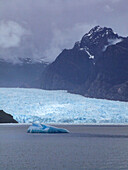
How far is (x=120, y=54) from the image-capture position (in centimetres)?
16162

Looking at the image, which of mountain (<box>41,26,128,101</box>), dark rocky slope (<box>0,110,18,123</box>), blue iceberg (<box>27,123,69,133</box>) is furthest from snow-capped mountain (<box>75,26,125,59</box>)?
blue iceberg (<box>27,123,69,133</box>)

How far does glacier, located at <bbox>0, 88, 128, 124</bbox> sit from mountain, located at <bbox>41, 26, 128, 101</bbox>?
90.1 m

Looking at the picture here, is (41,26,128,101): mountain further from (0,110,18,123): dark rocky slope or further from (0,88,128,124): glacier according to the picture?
(0,88,128,124): glacier

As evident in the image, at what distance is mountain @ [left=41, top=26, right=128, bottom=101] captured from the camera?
148 meters

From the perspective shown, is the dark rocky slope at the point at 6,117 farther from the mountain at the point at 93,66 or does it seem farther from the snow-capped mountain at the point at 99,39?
the snow-capped mountain at the point at 99,39

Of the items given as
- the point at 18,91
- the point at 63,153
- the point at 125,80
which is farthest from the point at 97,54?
the point at 63,153

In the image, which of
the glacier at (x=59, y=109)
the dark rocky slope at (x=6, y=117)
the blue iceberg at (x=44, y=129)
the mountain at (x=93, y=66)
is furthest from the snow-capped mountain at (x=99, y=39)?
the blue iceberg at (x=44, y=129)

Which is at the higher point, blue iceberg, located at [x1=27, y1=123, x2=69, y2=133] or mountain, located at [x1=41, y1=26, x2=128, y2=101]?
mountain, located at [x1=41, y1=26, x2=128, y2=101]

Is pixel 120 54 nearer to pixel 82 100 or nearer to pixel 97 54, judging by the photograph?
pixel 97 54

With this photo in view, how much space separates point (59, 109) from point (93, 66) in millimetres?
120743

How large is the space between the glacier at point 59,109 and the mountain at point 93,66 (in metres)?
90.1

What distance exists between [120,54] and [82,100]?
4542 inches

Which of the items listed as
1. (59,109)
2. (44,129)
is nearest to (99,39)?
(59,109)

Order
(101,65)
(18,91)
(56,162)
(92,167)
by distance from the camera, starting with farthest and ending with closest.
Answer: (101,65) < (18,91) < (56,162) < (92,167)
